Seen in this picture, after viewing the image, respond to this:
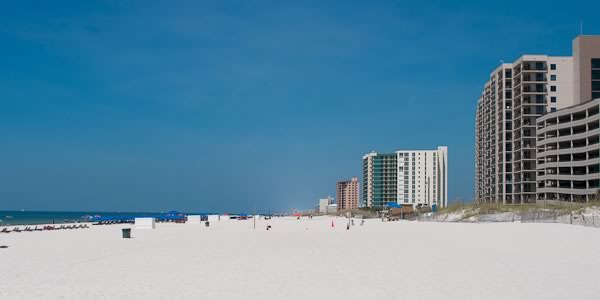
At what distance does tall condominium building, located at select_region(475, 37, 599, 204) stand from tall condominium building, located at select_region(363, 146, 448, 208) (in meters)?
74.6

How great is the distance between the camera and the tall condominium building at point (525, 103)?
96.2 metres

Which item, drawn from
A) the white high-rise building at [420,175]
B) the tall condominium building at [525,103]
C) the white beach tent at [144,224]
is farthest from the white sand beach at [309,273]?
the white high-rise building at [420,175]

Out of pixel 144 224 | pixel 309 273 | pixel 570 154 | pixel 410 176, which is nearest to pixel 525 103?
pixel 570 154

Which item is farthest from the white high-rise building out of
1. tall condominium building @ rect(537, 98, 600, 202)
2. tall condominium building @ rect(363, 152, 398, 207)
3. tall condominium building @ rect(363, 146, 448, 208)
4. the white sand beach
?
the white sand beach

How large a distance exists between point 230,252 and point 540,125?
80179 millimetres

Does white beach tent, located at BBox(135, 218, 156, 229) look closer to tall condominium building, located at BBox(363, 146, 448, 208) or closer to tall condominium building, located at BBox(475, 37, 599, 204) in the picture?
tall condominium building, located at BBox(475, 37, 599, 204)

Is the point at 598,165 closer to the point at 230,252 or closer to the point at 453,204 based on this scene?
the point at 453,204

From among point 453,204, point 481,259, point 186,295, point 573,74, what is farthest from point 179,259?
point 573,74

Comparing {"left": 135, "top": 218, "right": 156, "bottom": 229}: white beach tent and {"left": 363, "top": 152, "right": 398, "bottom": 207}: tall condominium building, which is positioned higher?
{"left": 363, "top": 152, "right": 398, "bottom": 207}: tall condominium building

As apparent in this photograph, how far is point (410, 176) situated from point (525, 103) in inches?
3406

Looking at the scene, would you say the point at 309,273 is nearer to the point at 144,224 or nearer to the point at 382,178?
the point at 144,224

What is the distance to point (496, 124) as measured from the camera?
108500 millimetres

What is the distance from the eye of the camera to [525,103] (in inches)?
3915

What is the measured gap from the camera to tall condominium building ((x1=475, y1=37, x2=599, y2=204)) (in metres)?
96.2
